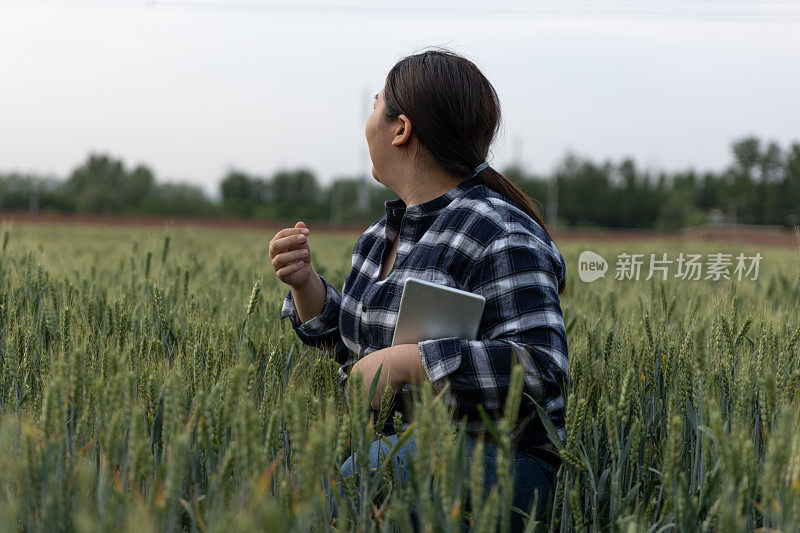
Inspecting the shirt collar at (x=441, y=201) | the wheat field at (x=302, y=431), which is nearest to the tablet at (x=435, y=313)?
the wheat field at (x=302, y=431)

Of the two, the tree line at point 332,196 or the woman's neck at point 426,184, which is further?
the tree line at point 332,196

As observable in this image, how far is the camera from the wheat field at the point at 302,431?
813 mm

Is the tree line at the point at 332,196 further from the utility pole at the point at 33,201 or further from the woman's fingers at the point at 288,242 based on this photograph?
the woman's fingers at the point at 288,242

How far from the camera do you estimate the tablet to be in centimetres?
124

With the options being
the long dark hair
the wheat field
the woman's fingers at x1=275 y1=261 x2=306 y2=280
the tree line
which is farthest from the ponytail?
the tree line

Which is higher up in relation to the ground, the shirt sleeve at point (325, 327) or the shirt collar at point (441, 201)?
the shirt collar at point (441, 201)

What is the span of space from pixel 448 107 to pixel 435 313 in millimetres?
531

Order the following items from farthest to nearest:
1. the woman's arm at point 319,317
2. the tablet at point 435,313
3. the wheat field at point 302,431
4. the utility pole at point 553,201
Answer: the utility pole at point 553,201, the woman's arm at point 319,317, the tablet at point 435,313, the wheat field at point 302,431

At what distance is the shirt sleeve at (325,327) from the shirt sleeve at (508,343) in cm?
52

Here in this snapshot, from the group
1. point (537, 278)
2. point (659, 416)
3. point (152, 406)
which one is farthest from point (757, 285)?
A: point (152, 406)

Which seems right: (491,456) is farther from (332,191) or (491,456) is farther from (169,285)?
(332,191)

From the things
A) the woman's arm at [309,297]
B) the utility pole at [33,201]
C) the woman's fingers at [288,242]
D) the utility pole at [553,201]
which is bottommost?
the woman's arm at [309,297]

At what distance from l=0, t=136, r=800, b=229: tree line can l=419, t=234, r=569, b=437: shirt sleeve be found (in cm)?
3396

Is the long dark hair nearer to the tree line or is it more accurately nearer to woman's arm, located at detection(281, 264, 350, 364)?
woman's arm, located at detection(281, 264, 350, 364)
